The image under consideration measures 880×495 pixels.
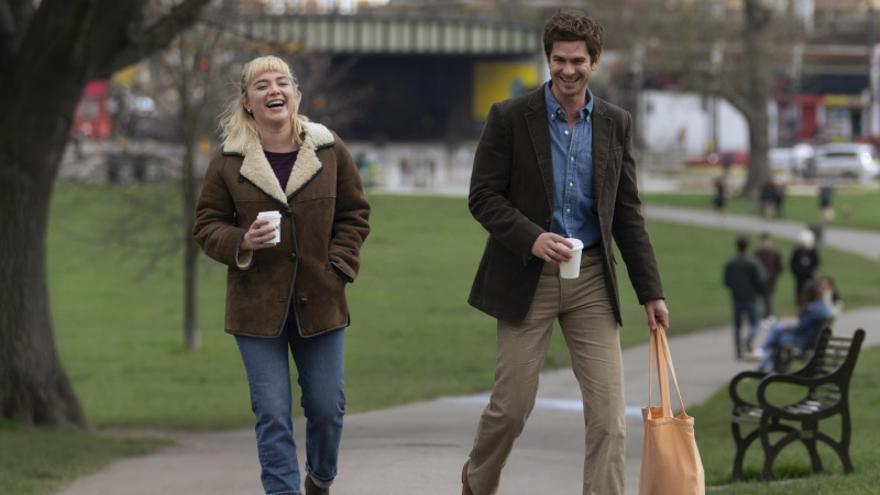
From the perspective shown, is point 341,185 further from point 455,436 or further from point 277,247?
point 455,436

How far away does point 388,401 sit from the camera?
17219 millimetres

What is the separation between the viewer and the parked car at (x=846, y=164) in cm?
7131

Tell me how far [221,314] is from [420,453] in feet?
77.4

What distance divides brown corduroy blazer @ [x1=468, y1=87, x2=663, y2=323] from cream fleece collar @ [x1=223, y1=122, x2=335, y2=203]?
1.97 feet

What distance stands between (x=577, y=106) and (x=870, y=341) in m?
16.9

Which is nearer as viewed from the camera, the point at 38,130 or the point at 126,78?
the point at 38,130

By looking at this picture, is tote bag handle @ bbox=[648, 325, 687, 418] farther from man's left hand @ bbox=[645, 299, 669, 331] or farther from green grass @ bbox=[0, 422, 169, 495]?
green grass @ bbox=[0, 422, 169, 495]

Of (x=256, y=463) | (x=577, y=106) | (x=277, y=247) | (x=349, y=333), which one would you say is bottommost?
(x=349, y=333)

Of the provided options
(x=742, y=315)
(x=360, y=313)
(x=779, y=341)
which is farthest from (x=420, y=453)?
(x=360, y=313)

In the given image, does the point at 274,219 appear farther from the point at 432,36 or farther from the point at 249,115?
the point at 432,36

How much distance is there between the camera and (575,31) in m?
6.03

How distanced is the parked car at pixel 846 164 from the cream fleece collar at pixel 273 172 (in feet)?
218

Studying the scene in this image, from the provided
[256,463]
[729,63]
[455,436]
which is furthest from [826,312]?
[729,63]

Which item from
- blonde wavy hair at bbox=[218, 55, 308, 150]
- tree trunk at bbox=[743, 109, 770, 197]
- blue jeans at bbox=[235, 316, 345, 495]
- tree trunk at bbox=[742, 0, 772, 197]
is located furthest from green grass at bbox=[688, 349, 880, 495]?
tree trunk at bbox=[743, 109, 770, 197]
